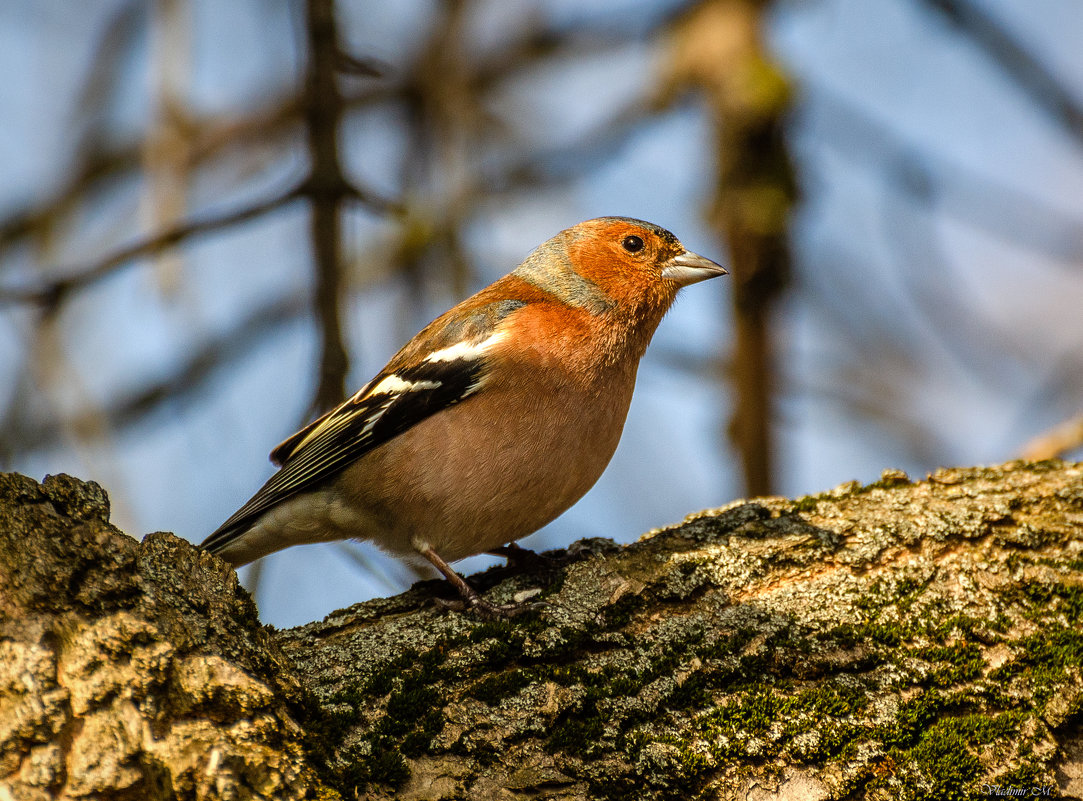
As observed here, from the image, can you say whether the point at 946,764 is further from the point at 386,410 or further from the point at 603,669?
the point at 386,410

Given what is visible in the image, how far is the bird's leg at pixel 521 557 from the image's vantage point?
420 centimetres

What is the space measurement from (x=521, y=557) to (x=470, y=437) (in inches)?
24.7

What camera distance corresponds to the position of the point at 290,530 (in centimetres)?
462

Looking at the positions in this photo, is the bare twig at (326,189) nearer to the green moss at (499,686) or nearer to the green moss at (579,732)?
the green moss at (499,686)

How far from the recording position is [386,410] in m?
4.71

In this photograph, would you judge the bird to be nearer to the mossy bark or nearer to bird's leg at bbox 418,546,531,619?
bird's leg at bbox 418,546,531,619

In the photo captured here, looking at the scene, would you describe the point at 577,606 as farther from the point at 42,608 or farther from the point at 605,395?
the point at 42,608

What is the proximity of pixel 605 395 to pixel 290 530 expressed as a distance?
5.43 ft

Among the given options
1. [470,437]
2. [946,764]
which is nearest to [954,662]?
[946,764]

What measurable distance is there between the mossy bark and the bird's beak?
5.48 ft

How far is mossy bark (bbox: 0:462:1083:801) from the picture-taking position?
2.35 metres

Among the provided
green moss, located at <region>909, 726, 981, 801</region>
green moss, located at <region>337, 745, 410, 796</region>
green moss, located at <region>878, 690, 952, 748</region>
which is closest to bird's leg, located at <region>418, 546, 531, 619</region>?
green moss, located at <region>337, 745, 410, 796</region>

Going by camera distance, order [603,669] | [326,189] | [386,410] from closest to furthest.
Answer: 1. [603,669]
2. [326,189]
3. [386,410]

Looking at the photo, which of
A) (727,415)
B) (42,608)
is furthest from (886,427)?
(42,608)
